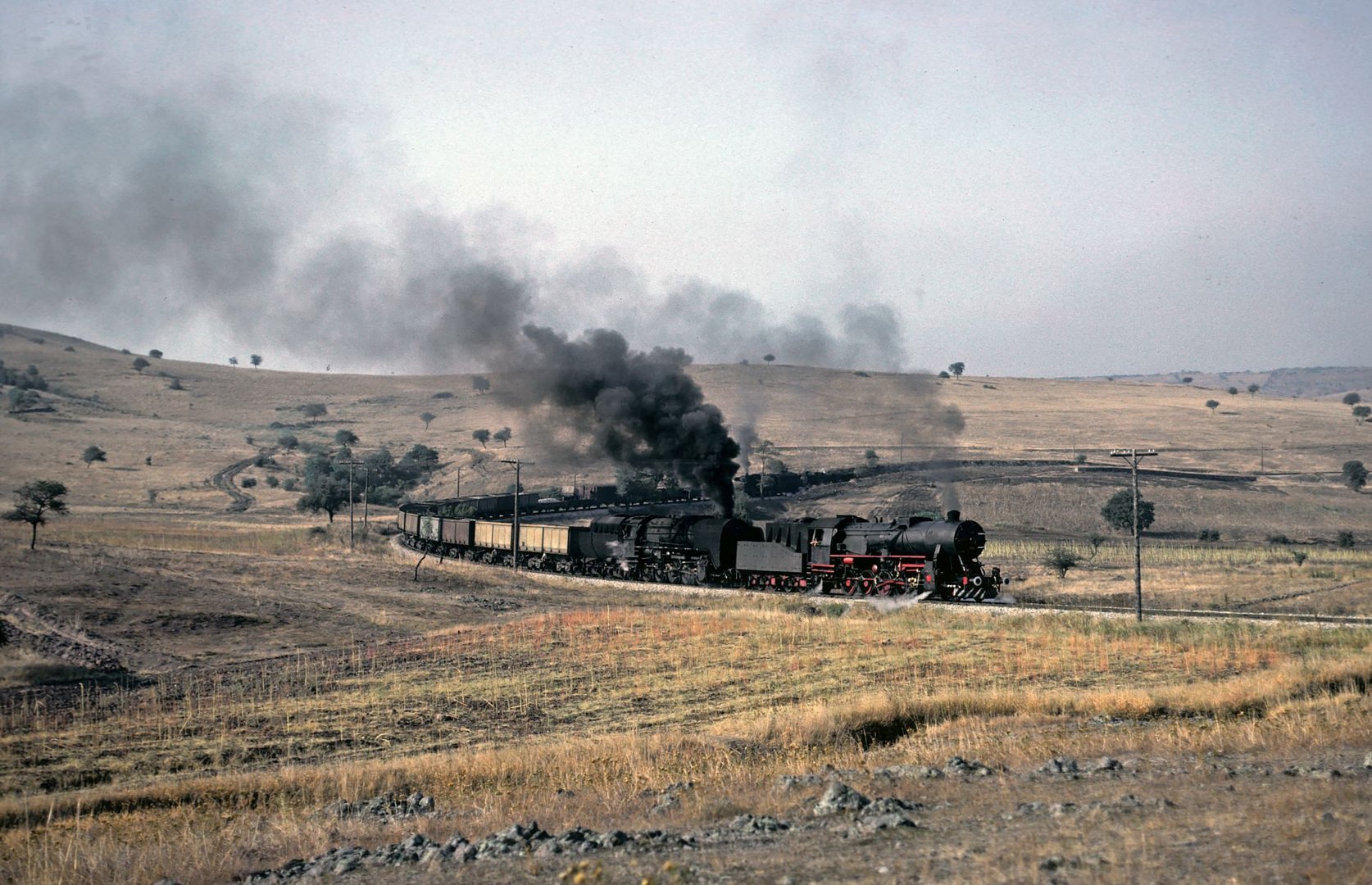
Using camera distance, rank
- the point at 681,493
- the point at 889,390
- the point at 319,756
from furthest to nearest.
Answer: the point at 889,390, the point at 681,493, the point at 319,756

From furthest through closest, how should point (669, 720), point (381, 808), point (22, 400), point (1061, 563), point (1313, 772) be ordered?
A: point (22, 400), point (1061, 563), point (669, 720), point (381, 808), point (1313, 772)

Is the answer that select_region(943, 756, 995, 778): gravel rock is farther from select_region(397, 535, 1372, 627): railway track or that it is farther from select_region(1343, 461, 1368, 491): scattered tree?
select_region(1343, 461, 1368, 491): scattered tree

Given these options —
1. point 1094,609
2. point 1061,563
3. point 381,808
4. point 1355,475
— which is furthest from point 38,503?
point 1355,475

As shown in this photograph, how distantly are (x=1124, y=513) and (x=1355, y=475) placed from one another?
109 ft

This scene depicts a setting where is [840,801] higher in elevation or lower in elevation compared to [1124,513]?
lower

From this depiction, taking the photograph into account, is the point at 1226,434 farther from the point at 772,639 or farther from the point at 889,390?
the point at 772,639

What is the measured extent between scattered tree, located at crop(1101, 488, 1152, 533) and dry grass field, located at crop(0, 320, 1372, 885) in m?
12.9

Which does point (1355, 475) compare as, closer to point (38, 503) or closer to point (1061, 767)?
point (1061, 767)

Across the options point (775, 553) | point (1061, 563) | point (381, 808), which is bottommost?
point (381, 808)

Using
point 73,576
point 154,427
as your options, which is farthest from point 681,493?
point 154,427

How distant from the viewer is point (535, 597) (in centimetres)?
5259

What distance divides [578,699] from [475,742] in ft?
15.8

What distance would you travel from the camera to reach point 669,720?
903 inches

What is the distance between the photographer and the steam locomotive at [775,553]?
41.4 metres
